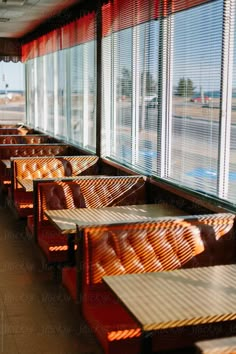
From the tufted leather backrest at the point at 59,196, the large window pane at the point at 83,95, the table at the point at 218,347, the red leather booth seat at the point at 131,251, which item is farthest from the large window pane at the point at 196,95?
the large window pane at the point at 83,95

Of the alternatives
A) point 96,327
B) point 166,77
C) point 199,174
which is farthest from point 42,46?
point 96,327

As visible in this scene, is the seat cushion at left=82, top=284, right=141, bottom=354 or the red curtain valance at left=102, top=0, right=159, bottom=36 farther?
the red curtain valance at left=102, top=0, right=159, bottom=36

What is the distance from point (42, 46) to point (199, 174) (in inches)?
274

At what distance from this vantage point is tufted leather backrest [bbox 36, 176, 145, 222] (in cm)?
512

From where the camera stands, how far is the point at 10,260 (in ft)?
18.0

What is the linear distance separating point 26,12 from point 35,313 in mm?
5657

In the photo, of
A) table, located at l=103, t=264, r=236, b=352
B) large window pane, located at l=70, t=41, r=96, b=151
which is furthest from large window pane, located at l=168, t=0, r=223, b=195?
large window pane, located at l=70, t=41, r=96, b=151

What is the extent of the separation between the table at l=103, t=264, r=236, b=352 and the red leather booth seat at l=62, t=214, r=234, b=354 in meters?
0.51

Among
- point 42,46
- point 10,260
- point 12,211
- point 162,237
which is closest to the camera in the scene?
point 162,237

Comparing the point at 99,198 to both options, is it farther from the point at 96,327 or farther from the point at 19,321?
the point at 96,327

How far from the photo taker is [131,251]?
11.7 ft

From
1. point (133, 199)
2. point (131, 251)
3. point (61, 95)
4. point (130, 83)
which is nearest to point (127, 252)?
point (131, 251)

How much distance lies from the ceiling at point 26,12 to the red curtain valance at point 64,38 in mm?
279

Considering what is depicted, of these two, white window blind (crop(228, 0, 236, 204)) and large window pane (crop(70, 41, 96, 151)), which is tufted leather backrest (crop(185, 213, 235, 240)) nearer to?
white window blind (crop(228, 0, 236, 204))
